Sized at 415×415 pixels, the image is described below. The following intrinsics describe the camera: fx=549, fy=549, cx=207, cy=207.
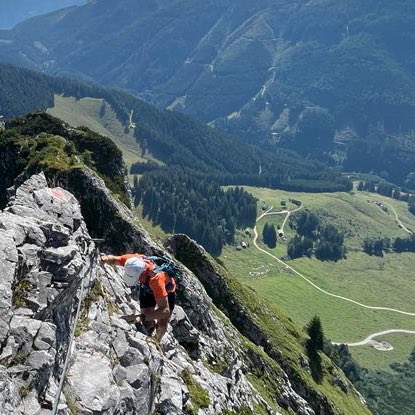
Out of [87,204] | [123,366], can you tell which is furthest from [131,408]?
[87,204]

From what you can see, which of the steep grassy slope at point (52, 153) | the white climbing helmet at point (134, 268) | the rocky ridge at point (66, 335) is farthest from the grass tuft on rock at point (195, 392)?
the steep grassy slope at point (52, 153)

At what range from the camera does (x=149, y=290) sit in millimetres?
29625

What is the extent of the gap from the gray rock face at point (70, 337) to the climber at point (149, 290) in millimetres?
955

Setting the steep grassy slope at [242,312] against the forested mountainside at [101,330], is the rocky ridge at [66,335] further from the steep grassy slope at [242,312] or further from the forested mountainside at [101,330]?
the steep grassy slope at [242,312]

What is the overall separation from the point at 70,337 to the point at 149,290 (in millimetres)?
6513

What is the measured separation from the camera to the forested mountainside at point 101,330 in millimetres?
21812

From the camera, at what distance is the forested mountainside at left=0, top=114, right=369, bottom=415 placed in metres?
21.8

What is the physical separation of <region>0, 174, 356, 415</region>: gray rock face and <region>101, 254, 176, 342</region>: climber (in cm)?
95

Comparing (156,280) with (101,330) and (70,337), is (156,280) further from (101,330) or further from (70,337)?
(70,337)

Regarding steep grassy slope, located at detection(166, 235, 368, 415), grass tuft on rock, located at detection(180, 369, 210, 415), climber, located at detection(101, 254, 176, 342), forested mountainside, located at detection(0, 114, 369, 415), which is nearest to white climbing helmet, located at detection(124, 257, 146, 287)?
climber, located at detection(101, 254, 176, 342)

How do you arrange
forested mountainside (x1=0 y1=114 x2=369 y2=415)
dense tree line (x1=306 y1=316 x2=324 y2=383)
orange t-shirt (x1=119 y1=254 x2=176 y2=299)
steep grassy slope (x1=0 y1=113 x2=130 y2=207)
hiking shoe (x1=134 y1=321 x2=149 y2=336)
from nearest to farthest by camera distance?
forested mountainside (x1=0 y1=114 x2=369 y2=415) → orange t-shirt (x1=119 y1=254 x2=176 y2=299) → hiking shoe (x1=134 y1=321 x2=149 y2=336) → steep grassy slope (x1=0 y1=113 x2=130 y2=207) → dense tree line (x1=306 y1=316 x2=324 y2=383)

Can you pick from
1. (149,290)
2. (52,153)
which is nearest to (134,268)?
(149,290)

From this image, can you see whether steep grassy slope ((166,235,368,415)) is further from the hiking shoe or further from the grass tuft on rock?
the hiking shoe

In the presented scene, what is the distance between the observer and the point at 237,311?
69188 millimetres
